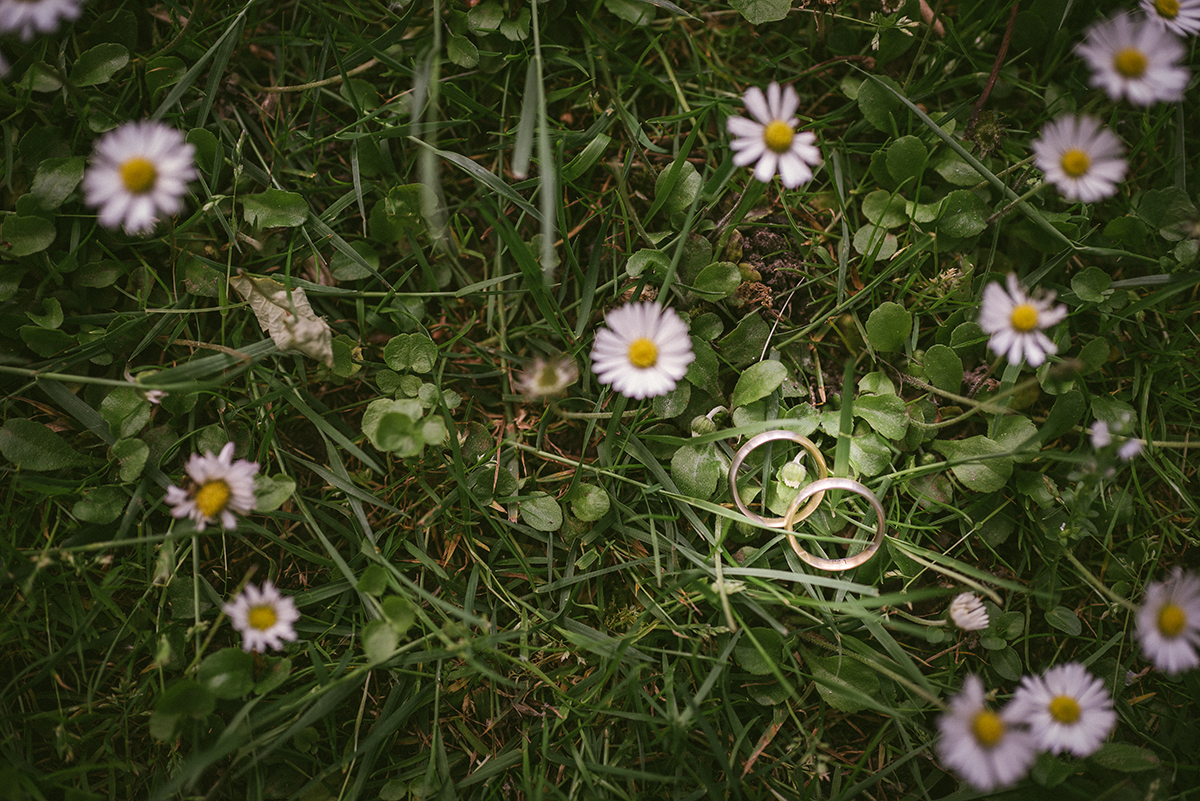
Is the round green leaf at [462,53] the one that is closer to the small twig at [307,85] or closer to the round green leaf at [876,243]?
the small twig at [307,85]

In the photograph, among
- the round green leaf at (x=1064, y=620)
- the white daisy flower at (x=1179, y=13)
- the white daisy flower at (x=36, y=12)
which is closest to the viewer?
the white daisy flower at (x=36, y=12)

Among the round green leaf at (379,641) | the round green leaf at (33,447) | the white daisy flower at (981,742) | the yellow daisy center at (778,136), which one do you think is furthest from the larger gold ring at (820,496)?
the round green leaf at (33,447)

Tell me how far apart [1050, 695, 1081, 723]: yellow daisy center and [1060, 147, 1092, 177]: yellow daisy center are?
1078mm

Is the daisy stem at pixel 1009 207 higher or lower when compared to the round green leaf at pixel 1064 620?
higher

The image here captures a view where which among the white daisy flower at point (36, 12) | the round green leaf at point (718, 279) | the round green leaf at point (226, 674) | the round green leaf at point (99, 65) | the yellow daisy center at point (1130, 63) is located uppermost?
the yellow daisy center at point (1130, 63)

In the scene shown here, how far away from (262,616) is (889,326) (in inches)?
58.7

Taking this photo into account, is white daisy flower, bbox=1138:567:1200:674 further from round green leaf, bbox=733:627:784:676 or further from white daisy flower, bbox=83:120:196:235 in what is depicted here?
white daisy flower, bbox=83:120:196:235

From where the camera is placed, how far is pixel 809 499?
159 centimetres

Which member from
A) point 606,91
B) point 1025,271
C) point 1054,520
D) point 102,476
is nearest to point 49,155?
point 102,476

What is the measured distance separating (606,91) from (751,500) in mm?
1063

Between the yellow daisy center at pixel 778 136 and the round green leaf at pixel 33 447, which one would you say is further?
the round green leaf at pixel 33 447

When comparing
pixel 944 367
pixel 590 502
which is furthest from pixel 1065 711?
pixel 590 502

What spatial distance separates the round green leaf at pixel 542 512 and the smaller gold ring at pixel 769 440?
15.8 inches

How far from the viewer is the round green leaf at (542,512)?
1.59 metres
